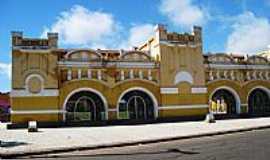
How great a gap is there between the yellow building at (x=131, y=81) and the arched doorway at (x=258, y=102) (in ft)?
0.32

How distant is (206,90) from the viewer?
34.9 meters

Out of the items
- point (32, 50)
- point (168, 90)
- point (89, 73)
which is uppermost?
point (32, 50)

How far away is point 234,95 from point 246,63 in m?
3.32

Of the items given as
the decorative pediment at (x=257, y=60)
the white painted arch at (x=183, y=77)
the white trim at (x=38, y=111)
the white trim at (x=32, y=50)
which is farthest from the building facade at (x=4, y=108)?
the decorative pediment at (x=257, y=60)

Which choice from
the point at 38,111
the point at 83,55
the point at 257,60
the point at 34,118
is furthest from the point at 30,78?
the point at 257,60

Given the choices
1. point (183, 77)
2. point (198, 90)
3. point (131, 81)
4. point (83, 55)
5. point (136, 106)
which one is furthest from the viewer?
point (198, 90)

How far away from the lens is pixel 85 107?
31.9 metres

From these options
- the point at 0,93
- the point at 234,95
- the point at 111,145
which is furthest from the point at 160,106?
the point at 0,93

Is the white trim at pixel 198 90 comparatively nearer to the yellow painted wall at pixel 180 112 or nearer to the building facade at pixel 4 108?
the yellow painted wall at pixel 180 112

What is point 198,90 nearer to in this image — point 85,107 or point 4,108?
point 85,107

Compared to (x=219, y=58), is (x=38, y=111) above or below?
below

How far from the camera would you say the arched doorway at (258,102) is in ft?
123

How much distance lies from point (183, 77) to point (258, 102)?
907cm

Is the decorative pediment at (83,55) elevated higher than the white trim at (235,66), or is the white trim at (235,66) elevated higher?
the decorative pediment at (83,55)
